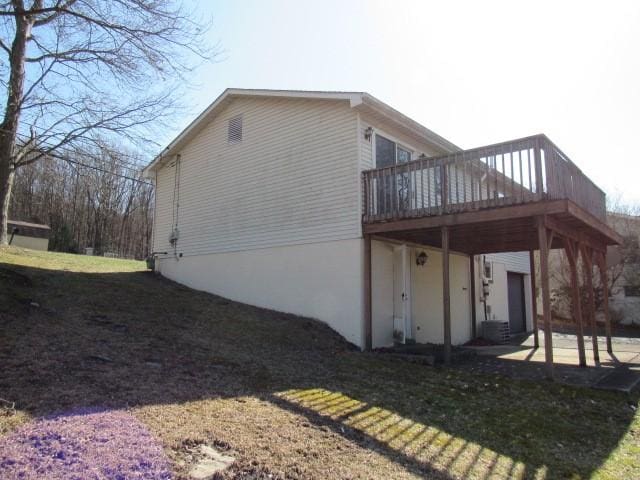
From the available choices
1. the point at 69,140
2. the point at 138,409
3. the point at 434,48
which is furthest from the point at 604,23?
the point at 69,140

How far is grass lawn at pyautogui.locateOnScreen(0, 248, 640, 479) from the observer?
4168mm

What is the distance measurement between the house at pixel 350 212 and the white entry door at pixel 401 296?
0.03 metres

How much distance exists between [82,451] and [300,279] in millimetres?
7722

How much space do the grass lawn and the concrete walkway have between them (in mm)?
716

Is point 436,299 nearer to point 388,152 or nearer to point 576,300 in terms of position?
point 576,300

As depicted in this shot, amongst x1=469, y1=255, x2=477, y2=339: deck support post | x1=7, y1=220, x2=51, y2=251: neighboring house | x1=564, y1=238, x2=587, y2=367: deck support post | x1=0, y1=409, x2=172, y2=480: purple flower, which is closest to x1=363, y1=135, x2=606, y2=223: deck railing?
x1=564, y1=238, x2=587, y2=367: deck support post

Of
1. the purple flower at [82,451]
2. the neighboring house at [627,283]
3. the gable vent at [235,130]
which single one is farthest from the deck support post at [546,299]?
the neighboring house at [627,283]

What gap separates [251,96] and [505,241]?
25.4ft

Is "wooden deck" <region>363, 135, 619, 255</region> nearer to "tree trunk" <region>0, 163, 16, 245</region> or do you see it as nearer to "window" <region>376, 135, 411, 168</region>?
"window" <region>376, 135, 411, 168</region>

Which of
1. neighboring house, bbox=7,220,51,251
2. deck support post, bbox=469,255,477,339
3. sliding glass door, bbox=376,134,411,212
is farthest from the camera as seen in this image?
neighboring house, bbox=7,220,51,251

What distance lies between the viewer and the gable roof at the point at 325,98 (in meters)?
10.1

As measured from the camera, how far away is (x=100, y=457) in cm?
343

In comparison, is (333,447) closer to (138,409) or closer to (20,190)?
(138,409)

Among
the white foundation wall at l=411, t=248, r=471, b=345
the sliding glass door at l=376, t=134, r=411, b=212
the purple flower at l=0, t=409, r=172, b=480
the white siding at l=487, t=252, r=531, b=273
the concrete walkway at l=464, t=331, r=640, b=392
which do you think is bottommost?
the concrete walkway at l=464, t=331, r=640, b=392
